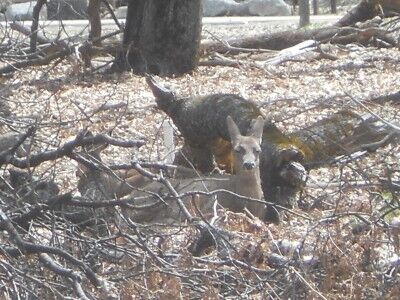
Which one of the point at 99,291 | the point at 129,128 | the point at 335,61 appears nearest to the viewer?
the point at 99,291

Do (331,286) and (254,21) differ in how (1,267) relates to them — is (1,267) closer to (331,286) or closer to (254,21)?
(331,286)

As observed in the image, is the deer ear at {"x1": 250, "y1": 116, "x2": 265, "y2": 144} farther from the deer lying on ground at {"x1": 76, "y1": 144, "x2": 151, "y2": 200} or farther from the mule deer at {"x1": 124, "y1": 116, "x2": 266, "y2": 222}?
the deer lying on ground at {"x1": 76, "y1": 144, "x2": 151, "y2": 200}

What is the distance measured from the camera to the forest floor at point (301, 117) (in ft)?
19.6

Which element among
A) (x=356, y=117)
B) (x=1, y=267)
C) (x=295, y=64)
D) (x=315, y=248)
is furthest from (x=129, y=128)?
(x=1, y=267)

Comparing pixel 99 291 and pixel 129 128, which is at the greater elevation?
pixel 99 291

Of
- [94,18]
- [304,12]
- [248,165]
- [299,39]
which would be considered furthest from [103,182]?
[304,12]

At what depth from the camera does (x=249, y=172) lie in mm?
8289

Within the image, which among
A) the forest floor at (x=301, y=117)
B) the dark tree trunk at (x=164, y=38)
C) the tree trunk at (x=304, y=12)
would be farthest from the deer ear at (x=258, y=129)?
the tree trunk at (x=304, y=12)

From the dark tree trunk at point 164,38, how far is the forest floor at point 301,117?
0.31 m

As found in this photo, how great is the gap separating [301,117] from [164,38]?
3803mm

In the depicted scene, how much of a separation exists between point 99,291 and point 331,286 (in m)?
1.55

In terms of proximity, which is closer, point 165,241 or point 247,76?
point 165,241

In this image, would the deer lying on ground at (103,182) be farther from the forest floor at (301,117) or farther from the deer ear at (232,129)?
the deer ear at (232,129)

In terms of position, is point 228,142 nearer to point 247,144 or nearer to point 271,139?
point 271,139
